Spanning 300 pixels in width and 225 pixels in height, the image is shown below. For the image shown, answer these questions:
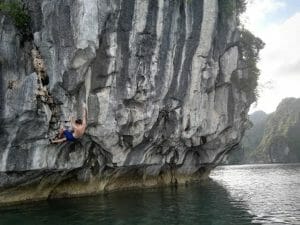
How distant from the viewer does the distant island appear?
14750cm

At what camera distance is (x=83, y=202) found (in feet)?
73.3

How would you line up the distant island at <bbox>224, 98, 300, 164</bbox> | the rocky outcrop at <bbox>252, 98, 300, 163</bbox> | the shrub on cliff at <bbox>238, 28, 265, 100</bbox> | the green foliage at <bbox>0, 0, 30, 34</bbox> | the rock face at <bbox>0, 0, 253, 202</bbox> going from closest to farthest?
the rock face at <bbox>0, 0, 253, 202</bbox>
the green foliage at <bbox>0, 0, 30, 34</bbox>
the shrub on cliff at <bbox>238, 28, 265, 100</bbox>
the distant island at <bbox>224, 98, 300, 164</bbox>
the rocky outcrop at <bbox>252, 98, 300, 163</bbox>

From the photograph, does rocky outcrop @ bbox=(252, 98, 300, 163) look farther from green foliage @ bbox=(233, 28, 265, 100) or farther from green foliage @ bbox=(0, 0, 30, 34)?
green foliage @ bbox=(0, 0, 30, 34)

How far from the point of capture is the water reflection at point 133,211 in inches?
660

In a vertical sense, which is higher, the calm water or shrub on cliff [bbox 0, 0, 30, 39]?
shrub on cliff [bbox 0, 0, 30, 39]

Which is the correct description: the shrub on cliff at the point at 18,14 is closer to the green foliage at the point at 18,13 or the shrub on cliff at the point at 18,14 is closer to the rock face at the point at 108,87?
the green foliage at the point at 18,13

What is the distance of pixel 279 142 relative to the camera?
152m

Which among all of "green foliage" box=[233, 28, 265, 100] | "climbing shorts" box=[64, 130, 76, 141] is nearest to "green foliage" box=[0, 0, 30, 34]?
"climbing shorts" box=[64, 130, 76, 141]

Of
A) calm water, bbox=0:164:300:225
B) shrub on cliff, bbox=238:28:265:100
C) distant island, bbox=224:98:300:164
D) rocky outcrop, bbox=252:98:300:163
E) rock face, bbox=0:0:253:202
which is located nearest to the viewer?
calm water, bbox=0:164:300:225

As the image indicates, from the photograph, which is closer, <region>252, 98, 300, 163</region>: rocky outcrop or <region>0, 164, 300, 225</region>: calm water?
<region>0, 164, 300, 225</region>: calm water

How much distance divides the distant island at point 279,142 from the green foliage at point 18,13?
117 meters

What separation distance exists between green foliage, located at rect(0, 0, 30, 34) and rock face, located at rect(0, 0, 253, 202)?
0.30 meters

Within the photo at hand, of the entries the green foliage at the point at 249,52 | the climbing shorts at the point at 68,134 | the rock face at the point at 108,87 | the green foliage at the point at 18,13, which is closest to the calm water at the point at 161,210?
the rock face at the point at 108,87

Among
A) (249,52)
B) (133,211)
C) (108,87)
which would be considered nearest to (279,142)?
(249,52)
